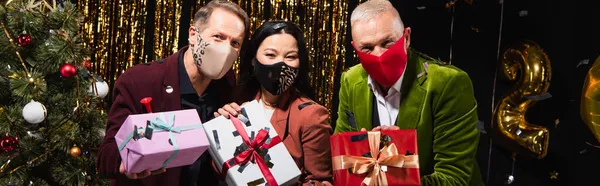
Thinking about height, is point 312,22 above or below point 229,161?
above

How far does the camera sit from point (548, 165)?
4.33 meters

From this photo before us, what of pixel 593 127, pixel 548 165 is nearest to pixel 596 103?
pixel 593 127

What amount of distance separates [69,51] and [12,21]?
34 cm

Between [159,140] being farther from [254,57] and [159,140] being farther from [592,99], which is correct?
[592,99]

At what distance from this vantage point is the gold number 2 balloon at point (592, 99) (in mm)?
3689

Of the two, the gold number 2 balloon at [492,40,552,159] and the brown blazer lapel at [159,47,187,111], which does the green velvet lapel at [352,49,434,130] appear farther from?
the gold number 2 balloon at [492,40,552,159]

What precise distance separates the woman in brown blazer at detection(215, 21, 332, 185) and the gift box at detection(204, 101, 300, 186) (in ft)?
0.31

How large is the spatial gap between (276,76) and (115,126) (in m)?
0.83

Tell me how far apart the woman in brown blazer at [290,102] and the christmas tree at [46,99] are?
108 cm

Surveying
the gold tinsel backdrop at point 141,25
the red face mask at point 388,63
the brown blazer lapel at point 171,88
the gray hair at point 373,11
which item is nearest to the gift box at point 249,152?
the brown blazer lapel at point 171,88

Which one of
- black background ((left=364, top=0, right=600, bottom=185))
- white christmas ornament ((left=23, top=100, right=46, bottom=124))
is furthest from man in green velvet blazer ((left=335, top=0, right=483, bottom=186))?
white christmas ornament ((left=23, top=100, right=46, bottom=124))

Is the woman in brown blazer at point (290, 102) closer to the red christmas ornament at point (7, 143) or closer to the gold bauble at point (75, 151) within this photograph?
the gold bauble at point (75, 151)

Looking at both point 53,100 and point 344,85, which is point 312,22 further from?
point 53,100

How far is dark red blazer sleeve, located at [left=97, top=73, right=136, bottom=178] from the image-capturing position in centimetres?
310
